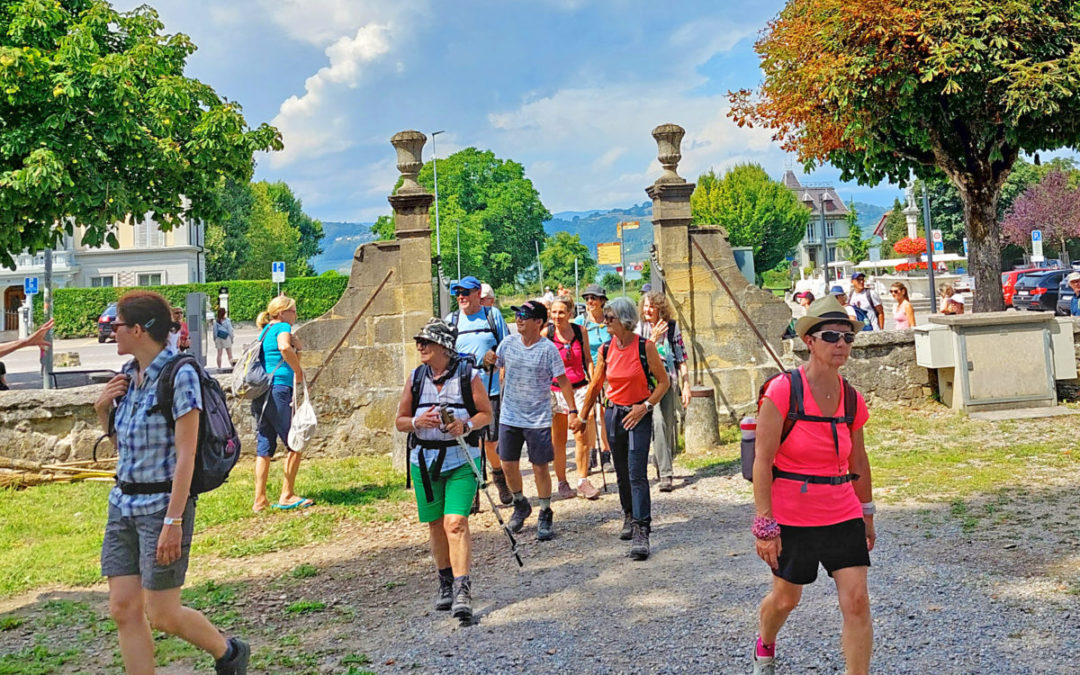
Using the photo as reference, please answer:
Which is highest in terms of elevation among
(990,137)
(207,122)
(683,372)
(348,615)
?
(207,122)

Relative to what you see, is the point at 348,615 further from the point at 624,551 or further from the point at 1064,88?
the point at 1064,88

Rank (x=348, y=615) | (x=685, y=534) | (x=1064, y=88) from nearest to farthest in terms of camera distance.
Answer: (x=348, y=615)
(x=685, y=534)
(x=1064, y=88)

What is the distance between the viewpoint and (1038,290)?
2831cm

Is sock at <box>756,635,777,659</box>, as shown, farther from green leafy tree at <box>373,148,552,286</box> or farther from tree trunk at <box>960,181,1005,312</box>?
green leafy tree at <box>373,148,552,286</box>

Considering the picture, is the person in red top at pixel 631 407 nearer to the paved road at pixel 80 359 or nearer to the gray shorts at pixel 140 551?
the gray shorts at pixel 140 551

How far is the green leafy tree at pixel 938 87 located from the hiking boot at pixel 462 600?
9.95 metres

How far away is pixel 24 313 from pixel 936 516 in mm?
40616

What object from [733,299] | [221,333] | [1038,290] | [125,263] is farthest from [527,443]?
[125,263]

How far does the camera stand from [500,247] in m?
77.7

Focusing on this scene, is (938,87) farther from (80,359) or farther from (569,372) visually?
(80,359)

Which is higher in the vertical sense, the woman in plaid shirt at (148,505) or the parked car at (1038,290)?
the parked car at (1038,290)

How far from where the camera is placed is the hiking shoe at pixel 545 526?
6.45 meters

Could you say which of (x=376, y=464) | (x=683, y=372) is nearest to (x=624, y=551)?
(x=683, y=372)

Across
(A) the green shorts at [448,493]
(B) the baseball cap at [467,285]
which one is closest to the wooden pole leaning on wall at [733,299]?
(B) the baseball cap at [467,285]
